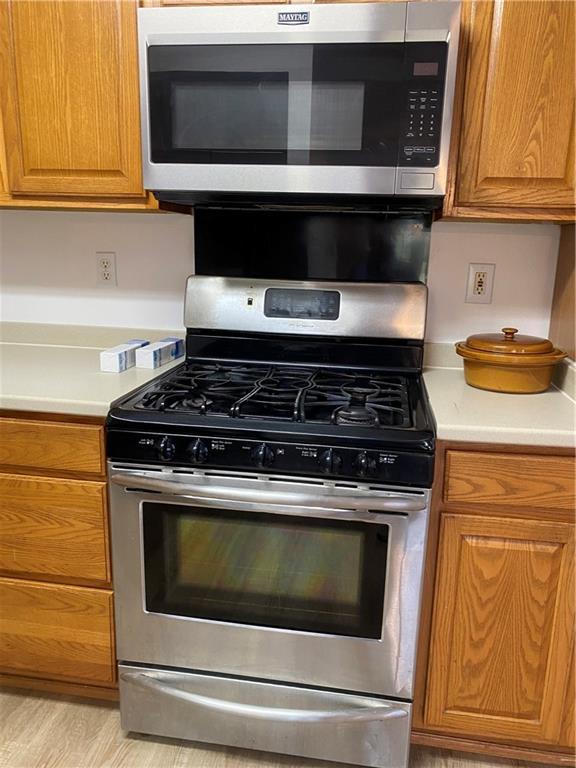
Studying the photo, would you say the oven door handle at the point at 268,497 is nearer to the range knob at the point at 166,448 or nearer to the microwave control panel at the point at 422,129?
the range knob at the point at 166,448

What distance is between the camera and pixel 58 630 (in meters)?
1.48

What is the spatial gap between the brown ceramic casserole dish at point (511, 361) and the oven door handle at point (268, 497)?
450mm

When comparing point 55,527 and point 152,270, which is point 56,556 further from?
point 152,270

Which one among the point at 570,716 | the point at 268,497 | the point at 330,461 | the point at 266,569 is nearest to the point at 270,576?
the point at 266,569

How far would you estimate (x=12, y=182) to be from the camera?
1.58 meters

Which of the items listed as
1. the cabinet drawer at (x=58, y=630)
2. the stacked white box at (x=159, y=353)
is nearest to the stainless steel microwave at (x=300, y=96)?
the stacked white box at (x=159, y=353)

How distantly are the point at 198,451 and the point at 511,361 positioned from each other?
789mm

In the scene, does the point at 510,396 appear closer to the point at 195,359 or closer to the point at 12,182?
the point at 195,359

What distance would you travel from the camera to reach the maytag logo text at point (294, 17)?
1.26 m

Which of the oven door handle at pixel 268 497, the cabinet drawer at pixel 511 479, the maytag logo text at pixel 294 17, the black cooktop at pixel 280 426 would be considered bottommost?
the oven door handle at pixel 268 497

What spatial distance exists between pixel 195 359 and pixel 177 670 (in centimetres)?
86

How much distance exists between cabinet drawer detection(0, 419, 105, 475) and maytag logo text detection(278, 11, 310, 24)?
3.27ft

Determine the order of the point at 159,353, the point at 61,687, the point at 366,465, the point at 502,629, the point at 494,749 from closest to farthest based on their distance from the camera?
the point at 366,465, the point at 502,629, the point at 494,749, the point at 61,687, the point at 159,353


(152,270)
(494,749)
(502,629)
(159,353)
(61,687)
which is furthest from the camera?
(152,270)
